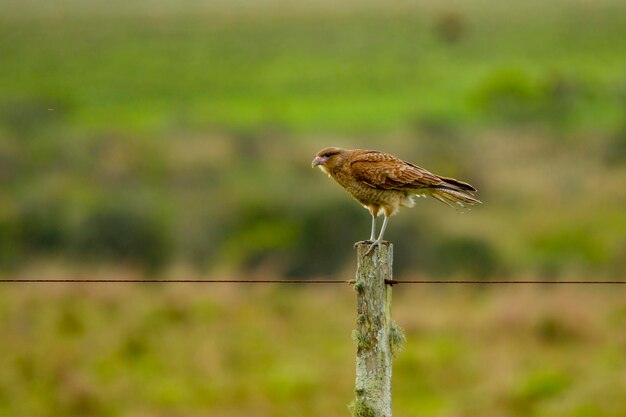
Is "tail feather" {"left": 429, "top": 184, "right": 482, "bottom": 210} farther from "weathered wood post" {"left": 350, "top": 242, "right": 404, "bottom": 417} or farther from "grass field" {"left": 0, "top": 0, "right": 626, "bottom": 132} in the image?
"grass field" {"left": 0, "top": 0, "right": 626, "bottom": 132}

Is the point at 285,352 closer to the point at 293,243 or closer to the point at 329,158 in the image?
the point at 293,243

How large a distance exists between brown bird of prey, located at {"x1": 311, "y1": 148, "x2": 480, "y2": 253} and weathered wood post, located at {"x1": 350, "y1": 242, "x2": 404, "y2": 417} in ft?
4.25

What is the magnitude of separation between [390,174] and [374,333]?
1777mm

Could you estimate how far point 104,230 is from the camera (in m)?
27.8

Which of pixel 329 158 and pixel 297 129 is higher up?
pixel 297 129

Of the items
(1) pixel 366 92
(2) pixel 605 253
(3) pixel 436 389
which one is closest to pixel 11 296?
(3) pixel 436 389

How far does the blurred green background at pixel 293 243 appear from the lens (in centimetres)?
1667

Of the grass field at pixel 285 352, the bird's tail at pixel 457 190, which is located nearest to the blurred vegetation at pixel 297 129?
the grass field at pixel 285 352

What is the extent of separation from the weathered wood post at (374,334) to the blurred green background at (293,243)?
869 centimetres

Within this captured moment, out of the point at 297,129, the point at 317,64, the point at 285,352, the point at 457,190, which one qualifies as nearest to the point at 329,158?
the point at 457,190

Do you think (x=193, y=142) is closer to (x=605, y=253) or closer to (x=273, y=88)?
(x=605, y=253)

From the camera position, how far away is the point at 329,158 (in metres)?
8.76

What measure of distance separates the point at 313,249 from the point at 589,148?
62.2ft

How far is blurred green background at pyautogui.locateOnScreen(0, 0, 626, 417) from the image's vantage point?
54.7 feet
